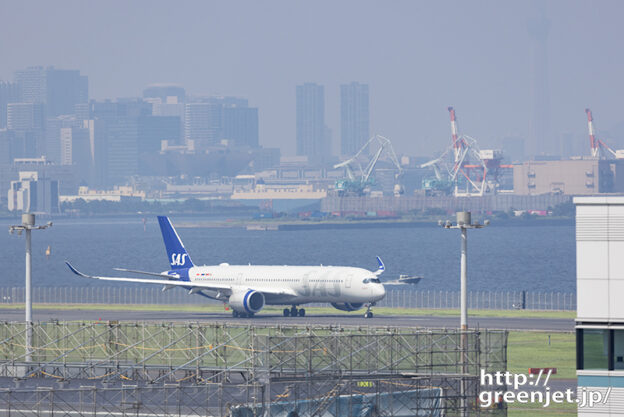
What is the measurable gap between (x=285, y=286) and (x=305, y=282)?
94.6 inches

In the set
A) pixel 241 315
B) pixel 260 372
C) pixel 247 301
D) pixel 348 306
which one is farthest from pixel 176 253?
pixel 260 372

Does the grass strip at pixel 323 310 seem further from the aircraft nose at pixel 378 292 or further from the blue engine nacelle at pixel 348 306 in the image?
the aircraft nose at pixel 378 292

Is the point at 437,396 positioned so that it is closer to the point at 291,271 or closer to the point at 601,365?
the point at 601,365

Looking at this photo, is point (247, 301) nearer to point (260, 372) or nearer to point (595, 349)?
point (260, 372)

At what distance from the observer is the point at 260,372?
5291 cm

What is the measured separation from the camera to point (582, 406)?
1417 inches

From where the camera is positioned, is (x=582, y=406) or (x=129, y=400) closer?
(x=582, y=406)

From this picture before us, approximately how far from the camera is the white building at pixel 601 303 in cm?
3559

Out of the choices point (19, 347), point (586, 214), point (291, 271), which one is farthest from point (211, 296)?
point (586, 214)

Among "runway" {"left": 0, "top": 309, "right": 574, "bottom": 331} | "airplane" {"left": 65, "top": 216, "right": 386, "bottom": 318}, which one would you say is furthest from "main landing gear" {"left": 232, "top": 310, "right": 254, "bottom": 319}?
"runway" {"left": 0, "top": 309, "right": 574, "bottom": 331}

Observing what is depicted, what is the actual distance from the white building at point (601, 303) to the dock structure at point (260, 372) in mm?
13540

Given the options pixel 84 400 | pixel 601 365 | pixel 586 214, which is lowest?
pixel 84 400

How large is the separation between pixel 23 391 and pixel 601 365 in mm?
23966

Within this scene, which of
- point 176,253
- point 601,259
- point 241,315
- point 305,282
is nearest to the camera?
point 601,259
